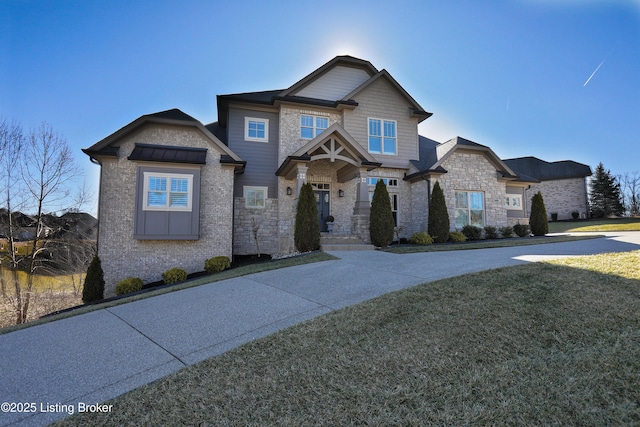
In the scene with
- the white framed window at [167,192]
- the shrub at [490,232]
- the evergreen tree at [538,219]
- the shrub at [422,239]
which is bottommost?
the shrub at [422,239]

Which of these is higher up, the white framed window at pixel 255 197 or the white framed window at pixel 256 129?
the white framed window at pixel 256 129

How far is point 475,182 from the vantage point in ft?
48.3

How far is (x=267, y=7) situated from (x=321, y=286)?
863cm

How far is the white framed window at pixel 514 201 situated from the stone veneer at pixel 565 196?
46.0ft

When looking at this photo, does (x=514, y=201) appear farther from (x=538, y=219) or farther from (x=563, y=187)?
(x=563, y=187)

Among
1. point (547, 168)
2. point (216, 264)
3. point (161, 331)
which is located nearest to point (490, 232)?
point (216, 264)

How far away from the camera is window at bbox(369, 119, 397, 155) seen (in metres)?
14.7

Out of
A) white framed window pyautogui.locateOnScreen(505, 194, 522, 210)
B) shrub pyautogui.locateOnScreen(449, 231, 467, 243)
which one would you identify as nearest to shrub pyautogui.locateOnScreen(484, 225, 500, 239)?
shrub pyautogui.locateOnScreen(449, 231, 467, 243)

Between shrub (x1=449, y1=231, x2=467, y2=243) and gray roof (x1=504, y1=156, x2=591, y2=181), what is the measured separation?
64.9 ft

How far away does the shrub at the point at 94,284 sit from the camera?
9625 millimetres

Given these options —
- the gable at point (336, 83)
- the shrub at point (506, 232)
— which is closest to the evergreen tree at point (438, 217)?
the shrub at point (506, 232)

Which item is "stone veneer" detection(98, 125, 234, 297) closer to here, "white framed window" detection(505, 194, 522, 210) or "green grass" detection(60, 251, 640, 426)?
"green grass" detection(60, 251, 640, 426)

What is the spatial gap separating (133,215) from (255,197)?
15.2 feet

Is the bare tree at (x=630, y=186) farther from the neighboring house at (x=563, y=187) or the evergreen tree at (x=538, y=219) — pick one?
the evergreen tree at (x=538, y=219)
